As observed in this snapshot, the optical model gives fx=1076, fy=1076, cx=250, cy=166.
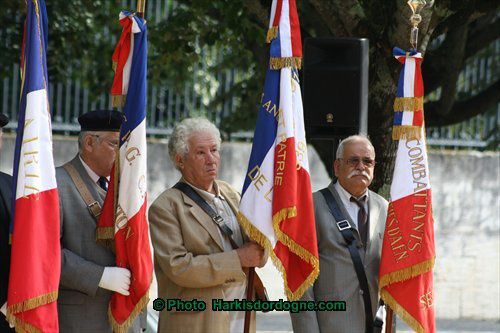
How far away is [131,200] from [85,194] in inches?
11.2

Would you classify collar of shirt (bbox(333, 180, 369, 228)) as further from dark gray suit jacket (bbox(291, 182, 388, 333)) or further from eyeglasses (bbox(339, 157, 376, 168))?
eyeglasses (bbox(339, 157, 376, 168))

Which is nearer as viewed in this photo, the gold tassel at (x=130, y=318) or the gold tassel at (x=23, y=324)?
the gold tassel at (x=23, y=324)

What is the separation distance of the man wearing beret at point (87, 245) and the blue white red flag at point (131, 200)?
8 centimetres

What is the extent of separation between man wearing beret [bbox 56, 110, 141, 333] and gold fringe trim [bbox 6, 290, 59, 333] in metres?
0.24

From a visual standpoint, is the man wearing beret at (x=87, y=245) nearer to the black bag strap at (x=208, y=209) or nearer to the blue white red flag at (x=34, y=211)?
the blue white red flag at (x=34, y=211)

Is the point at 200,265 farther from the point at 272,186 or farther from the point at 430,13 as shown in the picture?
the point at 430,13

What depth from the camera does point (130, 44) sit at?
20.9ft

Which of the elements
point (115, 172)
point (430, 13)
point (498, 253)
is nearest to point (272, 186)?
point (115, 172)

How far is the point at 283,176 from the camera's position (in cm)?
655

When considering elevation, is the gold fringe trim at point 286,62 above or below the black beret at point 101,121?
above

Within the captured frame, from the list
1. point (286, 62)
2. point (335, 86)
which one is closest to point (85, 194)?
point (286, 62)

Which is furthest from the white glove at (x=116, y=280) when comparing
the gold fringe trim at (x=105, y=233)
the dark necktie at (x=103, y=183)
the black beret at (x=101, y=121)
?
the black beret at (x=101, y=121)

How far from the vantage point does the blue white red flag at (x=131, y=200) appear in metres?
6.15

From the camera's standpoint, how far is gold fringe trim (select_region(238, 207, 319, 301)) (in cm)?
638
